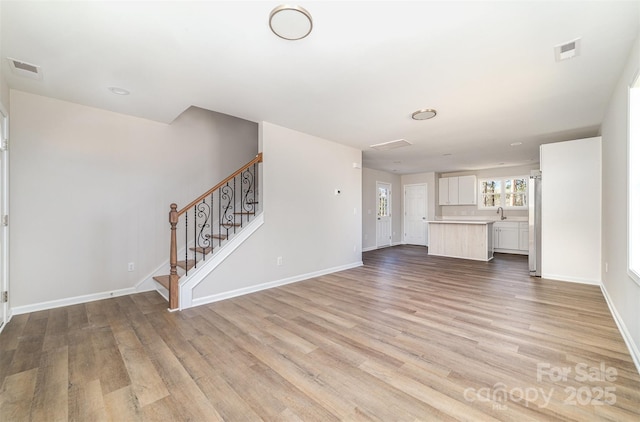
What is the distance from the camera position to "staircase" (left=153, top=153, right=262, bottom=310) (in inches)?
127

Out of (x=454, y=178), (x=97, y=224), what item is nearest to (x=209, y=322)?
(x=97, y=224)

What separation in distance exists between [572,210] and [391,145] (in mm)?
3141

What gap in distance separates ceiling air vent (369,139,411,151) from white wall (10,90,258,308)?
3.27 meters

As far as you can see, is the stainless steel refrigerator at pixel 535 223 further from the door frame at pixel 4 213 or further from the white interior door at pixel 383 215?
the door frame at pixel 4 213

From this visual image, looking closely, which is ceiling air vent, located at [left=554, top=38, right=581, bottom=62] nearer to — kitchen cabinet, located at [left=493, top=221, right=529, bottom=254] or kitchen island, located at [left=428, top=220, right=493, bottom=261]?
kitchen island, located at [left=428, top=220, right=493, bottom=261]

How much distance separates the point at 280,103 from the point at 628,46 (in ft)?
10.6

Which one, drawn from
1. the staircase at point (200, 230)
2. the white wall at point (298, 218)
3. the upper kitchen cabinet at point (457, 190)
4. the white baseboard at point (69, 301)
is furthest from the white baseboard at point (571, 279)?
the white baseboard at point (69, 301)

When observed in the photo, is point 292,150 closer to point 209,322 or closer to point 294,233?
point 294,233

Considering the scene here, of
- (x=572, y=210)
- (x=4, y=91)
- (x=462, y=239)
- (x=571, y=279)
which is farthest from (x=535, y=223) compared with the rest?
(x=4, y=91)

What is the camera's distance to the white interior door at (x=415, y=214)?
909 cm

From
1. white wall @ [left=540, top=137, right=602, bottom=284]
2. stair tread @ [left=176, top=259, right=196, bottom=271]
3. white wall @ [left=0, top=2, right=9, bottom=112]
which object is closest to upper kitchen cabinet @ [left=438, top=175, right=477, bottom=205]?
white wall @ [left=540, top=137, right=602, bottom=284]

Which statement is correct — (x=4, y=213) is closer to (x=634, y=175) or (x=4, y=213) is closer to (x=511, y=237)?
(x=634, y=175)

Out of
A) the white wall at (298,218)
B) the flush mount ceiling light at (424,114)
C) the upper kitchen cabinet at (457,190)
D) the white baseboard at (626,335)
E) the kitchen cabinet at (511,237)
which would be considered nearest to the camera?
the white baseboard at (626,335)

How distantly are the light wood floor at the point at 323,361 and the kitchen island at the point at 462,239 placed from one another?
9.63 ft
